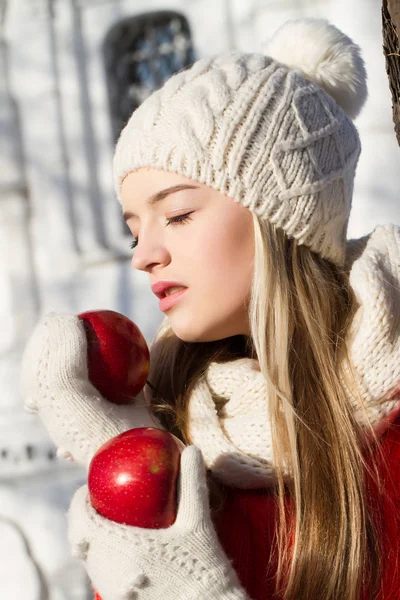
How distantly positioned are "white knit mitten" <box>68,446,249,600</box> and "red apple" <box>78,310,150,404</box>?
0.85 feet

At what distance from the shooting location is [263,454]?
3.73 ft

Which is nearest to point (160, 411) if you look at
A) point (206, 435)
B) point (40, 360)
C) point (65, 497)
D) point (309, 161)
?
point (206, 435)

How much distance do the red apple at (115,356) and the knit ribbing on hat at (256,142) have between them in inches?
10.7

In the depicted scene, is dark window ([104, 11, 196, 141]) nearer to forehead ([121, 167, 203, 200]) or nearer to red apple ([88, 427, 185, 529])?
forehead ([121, 167, 203, 200])

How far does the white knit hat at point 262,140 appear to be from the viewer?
1187 millimetres

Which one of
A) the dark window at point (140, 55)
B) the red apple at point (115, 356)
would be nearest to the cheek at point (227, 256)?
the red apple at point (115, 356)

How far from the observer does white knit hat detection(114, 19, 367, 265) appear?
1.19 m

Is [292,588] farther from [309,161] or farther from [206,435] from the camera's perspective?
[309,161]

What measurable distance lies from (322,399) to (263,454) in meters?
0.13

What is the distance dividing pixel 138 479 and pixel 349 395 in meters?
0.39

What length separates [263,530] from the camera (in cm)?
112

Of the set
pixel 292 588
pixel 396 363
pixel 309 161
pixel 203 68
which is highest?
pixel 203 68

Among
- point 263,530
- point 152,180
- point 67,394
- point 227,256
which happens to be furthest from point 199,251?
point 263,530

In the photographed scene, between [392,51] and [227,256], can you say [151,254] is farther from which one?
[392,51]
